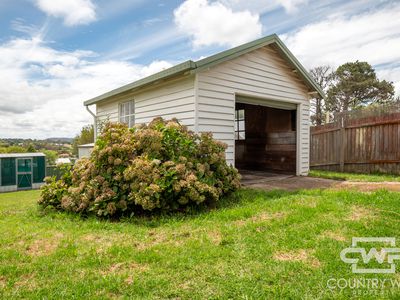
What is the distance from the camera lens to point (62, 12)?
24.9 ft

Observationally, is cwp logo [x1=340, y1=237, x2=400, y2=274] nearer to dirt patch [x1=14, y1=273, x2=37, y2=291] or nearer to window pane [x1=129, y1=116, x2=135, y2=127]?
dirt patch [x1=14, y1=273, x2=37, y2=291]

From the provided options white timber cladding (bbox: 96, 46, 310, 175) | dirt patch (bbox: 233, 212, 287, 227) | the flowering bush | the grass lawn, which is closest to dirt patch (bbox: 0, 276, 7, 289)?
the grass lawn

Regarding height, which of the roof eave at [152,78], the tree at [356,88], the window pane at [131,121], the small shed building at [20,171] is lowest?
the small shed building at [20,171]

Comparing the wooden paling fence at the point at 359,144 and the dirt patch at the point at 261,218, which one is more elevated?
the wooden paling fence at the point at 359,144

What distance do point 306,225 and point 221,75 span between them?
432cm

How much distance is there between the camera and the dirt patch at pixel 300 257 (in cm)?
286

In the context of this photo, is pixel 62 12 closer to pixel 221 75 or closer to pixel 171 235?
pixel 221 75

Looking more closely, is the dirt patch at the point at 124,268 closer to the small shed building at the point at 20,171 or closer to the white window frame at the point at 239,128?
the white window frame at the point at 239,128

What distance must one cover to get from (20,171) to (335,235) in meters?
19.3

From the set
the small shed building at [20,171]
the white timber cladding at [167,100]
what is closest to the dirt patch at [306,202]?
the white timber cladding at [167,100]

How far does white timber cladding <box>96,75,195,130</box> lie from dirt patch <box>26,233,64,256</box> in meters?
3.72

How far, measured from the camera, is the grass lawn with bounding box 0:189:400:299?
244cm

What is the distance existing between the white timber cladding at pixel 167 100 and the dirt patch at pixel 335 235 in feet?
12.5

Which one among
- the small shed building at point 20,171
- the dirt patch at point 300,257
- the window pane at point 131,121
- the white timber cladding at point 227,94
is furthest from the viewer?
the small shed building at point 20,171
